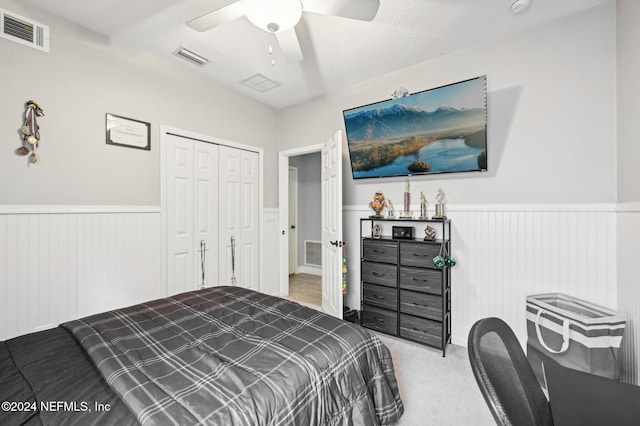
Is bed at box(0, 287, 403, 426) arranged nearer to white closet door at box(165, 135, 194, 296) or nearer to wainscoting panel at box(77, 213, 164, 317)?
wainscoting panel at box(77, 213, 164, 317)

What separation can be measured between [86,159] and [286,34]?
6.36 ft

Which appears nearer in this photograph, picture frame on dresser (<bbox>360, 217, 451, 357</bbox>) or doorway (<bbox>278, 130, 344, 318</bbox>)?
picture frame on dresser (<bbox>360, 217, 451, 357</bbox>)

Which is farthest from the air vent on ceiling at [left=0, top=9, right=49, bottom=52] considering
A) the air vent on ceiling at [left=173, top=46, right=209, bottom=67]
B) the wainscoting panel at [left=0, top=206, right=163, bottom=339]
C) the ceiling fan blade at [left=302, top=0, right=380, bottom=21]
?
the ceiling fan blade at [left=302, top=0, right=380, bottom=21]

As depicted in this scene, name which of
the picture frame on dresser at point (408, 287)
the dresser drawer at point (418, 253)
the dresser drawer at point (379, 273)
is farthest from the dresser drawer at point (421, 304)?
the dresser drawer at point (418, 253)

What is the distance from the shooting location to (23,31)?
6.47 ft

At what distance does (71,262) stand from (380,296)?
271cm

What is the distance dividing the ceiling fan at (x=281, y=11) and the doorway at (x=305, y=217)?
353cm

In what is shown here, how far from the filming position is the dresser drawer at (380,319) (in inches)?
105

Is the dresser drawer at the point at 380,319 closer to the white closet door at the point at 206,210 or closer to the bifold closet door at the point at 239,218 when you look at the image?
the bifold closet door at the point at 239,218

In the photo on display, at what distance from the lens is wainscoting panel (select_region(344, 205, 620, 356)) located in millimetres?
2041

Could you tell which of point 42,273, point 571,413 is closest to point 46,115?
point 42,273

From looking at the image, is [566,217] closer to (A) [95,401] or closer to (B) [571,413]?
(B) [571,413]

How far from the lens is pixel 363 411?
1.30m

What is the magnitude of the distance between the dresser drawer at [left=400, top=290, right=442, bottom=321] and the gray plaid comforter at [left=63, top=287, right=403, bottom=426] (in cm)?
110
